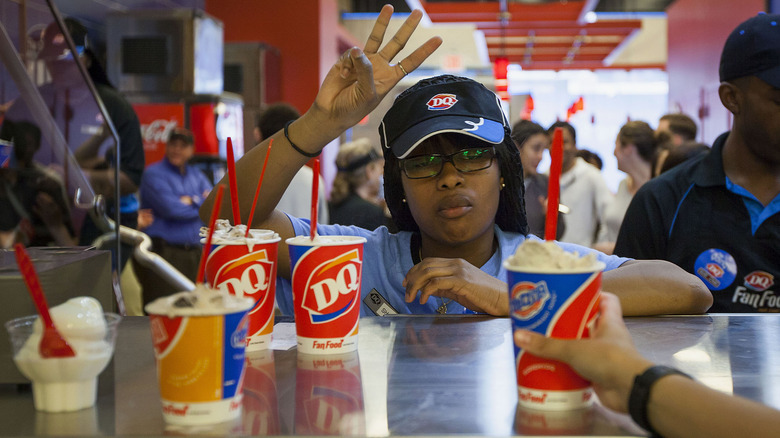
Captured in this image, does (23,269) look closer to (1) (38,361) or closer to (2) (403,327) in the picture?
(1) (38,361)

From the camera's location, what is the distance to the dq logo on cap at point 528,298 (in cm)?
86

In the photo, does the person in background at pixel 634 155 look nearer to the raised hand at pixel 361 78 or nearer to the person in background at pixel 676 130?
the person in background at pixel 676 130

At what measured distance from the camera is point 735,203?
7.30ft

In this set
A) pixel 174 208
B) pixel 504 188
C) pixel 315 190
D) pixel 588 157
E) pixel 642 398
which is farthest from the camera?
pixel 588 157

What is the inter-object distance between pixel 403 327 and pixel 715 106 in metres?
8.41

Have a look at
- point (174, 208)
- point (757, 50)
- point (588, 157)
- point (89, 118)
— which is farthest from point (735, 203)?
point (588, 157)

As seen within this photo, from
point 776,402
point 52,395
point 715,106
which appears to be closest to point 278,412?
point 52,395

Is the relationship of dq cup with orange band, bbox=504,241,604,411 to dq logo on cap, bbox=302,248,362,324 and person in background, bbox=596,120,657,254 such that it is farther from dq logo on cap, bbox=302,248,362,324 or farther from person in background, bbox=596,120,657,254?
person in background, bbox=596,120,657,254

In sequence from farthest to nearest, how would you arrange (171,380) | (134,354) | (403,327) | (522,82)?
(522,82) → (403,327) → (134,354) → (171,380)

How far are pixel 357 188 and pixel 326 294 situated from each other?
3.33 metres

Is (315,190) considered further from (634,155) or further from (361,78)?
(634,155)

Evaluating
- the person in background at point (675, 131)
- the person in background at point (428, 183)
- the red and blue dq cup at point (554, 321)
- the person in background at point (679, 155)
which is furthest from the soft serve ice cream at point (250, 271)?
the person in background at point (675, 131)

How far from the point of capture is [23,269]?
34.6 inches

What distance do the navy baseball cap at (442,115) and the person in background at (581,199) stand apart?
3.25m
